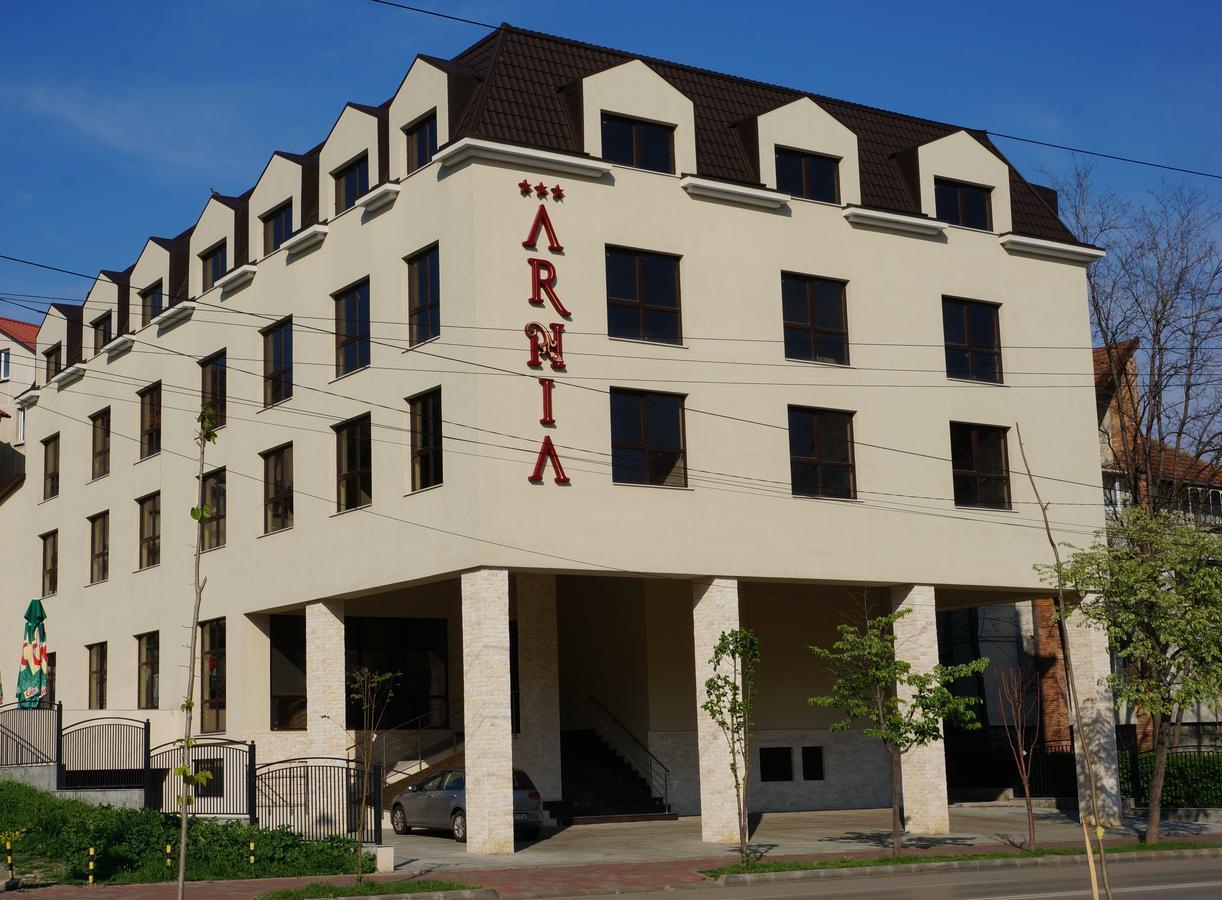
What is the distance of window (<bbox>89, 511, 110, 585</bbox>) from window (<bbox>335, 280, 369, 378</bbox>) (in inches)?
539

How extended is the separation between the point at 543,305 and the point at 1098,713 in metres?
17.8

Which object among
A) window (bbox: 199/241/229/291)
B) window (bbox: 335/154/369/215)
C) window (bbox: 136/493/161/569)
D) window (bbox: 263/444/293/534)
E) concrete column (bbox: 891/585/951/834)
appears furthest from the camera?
window (bbox: 136/493/161/569)

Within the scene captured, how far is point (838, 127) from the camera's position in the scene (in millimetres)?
34875

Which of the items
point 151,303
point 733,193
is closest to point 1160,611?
point 733,193

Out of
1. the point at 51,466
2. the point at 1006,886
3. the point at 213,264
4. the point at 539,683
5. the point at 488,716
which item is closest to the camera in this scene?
the point at 1006,886

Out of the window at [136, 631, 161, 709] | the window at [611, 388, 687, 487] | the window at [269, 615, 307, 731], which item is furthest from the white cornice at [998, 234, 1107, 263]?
the window at [136, 631, 161, 709]

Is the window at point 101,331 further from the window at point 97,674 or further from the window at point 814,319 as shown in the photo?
the window at point 814,319

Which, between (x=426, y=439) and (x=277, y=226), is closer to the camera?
(x=426, y=439)

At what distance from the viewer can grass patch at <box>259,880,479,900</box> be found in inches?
819

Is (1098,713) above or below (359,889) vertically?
above

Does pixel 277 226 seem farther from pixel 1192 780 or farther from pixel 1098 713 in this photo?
pixel 1192 780

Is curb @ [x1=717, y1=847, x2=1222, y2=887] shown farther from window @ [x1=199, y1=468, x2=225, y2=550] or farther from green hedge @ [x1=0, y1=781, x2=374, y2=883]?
window @ [x1=199, y1=468, x2=225, y2=550]

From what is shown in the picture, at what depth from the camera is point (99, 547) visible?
144 feet

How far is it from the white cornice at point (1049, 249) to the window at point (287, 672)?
65.4ft
